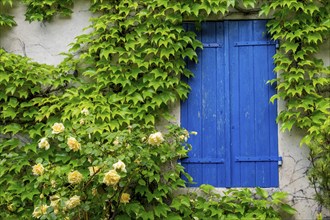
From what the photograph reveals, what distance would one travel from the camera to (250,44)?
512 cm

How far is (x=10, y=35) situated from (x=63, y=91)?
1.02 metres

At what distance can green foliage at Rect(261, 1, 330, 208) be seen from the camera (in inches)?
189

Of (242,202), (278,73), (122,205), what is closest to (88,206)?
(122,205)

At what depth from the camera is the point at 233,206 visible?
466 cm

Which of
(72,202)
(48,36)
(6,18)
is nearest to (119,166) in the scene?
(72,202)

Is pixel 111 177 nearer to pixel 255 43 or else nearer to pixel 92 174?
pixel 92 174

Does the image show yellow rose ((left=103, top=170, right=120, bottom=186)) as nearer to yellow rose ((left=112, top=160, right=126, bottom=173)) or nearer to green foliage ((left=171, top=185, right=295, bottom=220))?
yellow rose ((left=112, top=160, right=126, bottom=173))

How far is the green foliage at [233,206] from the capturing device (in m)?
4.60

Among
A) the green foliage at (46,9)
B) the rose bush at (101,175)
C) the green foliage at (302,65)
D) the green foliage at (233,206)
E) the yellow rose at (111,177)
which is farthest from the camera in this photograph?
the green foliage at (46,9)

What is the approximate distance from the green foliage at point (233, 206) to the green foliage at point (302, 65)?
19.4 inches

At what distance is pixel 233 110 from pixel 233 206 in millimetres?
1075

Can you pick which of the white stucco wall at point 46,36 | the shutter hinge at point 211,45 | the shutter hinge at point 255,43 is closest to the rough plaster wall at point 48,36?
the white stucco wall at point 46,36

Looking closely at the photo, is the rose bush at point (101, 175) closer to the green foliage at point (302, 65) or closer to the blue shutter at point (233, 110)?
the blue shutter at point (233, 110)

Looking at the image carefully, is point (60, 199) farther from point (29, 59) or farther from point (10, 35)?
point (10, 35)
